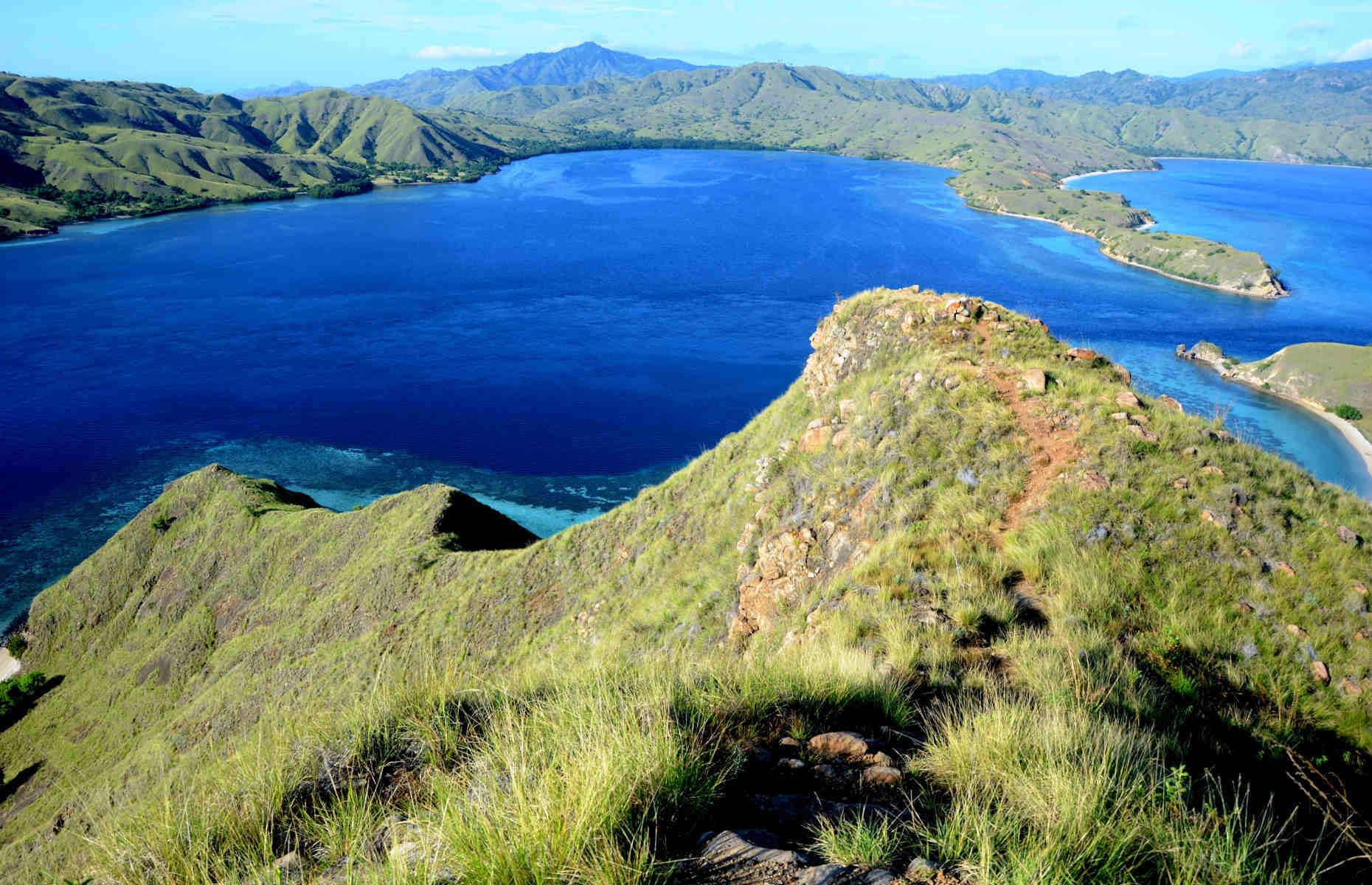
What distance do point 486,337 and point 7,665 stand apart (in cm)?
6878

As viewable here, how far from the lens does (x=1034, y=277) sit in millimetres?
128125

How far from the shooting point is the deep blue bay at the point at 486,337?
68.2 metres

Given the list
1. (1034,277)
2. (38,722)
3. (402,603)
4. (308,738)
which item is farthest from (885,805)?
(1034,277)

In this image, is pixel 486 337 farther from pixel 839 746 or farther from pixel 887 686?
pixel 839 746

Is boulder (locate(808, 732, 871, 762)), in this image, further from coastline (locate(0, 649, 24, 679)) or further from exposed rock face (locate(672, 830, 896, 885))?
coastline (locate(0, 649, 24, 679))

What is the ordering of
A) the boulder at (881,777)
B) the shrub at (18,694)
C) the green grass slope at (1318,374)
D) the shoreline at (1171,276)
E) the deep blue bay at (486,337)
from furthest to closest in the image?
the shoreline at (1171,276), the green grass slope at (1318,374), the deep blue bay at (486,337), the shrub at (18,694), the boulder at (881,777)

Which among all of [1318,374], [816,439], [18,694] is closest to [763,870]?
[816,439]

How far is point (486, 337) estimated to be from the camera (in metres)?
102

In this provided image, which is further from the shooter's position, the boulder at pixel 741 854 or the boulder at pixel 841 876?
the boulder at pixel 741 854

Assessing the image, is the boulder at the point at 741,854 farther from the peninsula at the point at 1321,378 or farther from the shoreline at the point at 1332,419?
the peninsula at the point at 1321,378

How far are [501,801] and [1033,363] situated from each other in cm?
1689

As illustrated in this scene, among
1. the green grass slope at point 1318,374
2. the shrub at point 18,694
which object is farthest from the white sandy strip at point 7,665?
the green grass slope at point 1318,374

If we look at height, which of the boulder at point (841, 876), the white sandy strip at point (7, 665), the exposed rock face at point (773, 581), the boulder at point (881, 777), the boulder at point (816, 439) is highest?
the boulder at point (841, 876)

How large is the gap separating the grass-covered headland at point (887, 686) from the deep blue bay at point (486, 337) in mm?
31715
